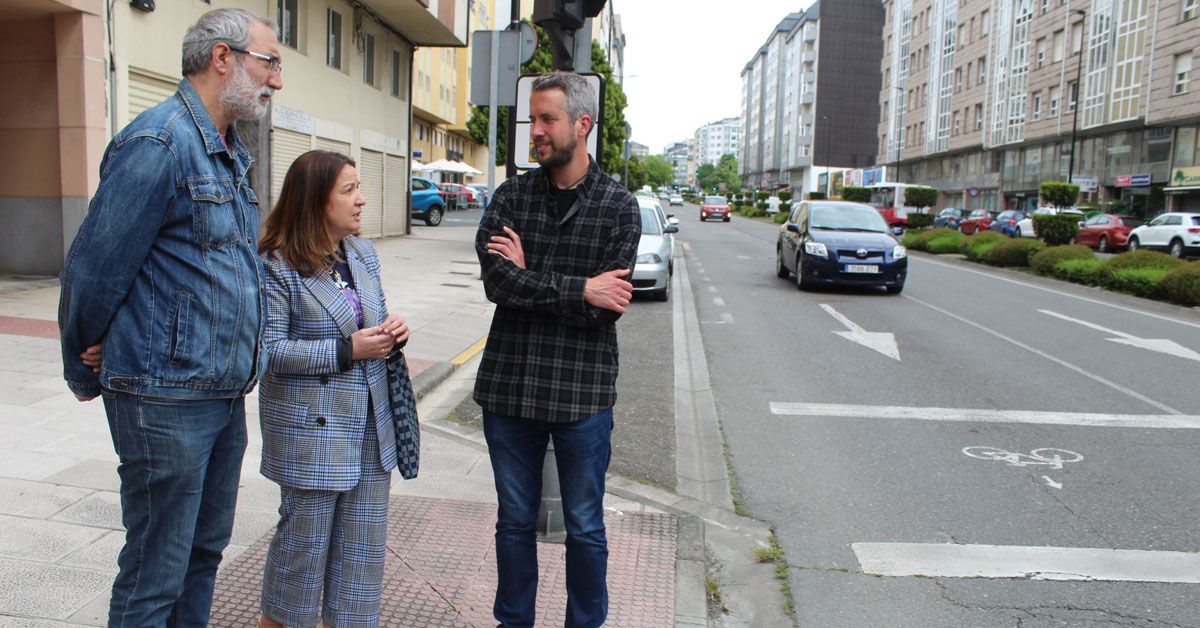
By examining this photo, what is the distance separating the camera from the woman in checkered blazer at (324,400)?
271 cm

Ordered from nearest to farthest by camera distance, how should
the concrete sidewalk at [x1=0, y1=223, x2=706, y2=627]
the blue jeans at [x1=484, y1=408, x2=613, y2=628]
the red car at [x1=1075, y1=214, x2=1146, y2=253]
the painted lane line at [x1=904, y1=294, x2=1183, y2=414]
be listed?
the blue jeans at [x1=484, y1=408, x2=613, y2=628], the concrete sidewalk at [x1=0, y1=223, x2=706, y2=627], the painted lane line at [x1=904, y1=294, x2=1183, y2=414], the red car at [x1=1075, y1=214, x2=1146, y2=253]

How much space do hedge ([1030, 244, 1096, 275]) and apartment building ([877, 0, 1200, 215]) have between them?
80.7ft

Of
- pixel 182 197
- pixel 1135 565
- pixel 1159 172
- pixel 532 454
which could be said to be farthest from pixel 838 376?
pixel 1159 172

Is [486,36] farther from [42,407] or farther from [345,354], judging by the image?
[345,354]

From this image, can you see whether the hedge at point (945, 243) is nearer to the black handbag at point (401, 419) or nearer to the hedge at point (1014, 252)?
the hedge at point (1014, 252)

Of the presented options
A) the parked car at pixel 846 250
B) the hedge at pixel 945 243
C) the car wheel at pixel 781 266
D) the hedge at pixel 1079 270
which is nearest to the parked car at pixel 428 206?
the hedge at pixel 945 243

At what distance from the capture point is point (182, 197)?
7.41 ft

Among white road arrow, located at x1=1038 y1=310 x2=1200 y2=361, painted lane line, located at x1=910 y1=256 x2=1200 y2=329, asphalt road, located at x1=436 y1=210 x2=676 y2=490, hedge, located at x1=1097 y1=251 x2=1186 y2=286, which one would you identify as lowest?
asphalt road, located at x1=436 y1=210 x2=676 y2=490

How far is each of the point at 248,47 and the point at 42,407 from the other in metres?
4.67

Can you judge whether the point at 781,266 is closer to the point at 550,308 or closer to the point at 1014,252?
the point at 1014,252

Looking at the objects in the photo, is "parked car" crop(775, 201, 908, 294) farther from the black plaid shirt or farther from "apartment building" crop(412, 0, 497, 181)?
"apartment building" crop(412, 0, 497, 181)

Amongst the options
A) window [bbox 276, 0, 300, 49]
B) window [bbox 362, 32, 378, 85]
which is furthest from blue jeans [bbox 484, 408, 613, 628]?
window [bbox 362, 32, 378, 85]

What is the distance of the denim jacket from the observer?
7.14ft

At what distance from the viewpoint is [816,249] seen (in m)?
15.9
